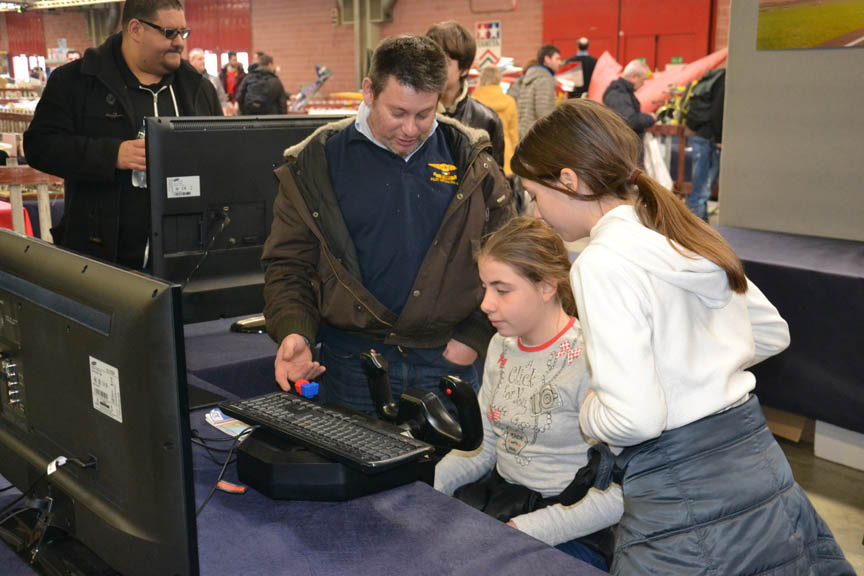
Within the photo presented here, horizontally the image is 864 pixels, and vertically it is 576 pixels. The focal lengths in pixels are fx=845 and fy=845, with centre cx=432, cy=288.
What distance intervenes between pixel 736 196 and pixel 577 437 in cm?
250

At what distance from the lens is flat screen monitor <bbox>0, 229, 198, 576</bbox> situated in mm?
851

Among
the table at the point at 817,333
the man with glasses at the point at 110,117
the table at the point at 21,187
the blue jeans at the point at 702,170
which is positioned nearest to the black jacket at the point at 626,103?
the blue jeans at the point at 702,170

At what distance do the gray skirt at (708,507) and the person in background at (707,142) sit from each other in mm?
5423

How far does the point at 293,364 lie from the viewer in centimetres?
172

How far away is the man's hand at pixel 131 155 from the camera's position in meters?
2.31

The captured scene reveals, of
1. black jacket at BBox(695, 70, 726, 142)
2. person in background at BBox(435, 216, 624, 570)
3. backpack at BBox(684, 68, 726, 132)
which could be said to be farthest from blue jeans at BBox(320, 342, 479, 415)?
backpack at BBox(684, 68, 726, 132)

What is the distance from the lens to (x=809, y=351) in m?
2.88

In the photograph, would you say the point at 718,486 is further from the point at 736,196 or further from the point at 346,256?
the point at 736,196

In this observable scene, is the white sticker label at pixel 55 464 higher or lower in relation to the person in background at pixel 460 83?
lower

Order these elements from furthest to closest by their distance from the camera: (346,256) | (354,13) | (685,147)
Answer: (354,13) < (685,147) < (346,256)

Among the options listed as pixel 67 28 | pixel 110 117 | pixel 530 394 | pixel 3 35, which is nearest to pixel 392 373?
pixel 530 394

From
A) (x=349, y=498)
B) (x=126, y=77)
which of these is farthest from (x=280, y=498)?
(x=126, y=77)

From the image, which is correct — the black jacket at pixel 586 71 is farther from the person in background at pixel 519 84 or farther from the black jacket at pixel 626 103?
the black jacket at pixel 626 103

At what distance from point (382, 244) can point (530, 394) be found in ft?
1.61
